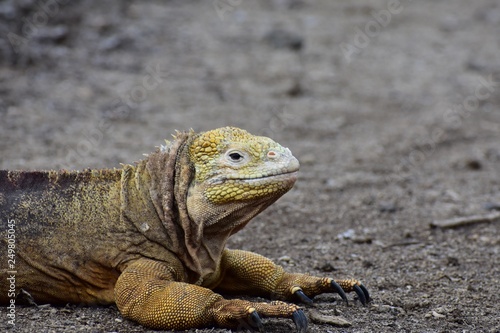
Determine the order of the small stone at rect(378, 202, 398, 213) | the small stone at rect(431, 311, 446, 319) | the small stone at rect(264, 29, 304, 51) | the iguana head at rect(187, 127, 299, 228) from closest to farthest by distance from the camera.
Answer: the iguana head at rect(187, 127, 299, 228), the small stone at rect(431, 311, 446, 319), the small stone at rect(378, 202, 398, 213), the small stone at rect(264, 29, 304, 51)

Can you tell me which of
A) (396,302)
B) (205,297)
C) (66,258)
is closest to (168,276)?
(205,297)

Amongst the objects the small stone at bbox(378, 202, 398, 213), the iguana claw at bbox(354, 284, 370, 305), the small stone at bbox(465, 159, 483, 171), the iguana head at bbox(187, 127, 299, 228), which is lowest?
the small stone at bbox(465, 159, 483, 171)

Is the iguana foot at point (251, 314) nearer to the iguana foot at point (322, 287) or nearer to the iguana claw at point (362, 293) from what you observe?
the iguana foot at point (322, 287)

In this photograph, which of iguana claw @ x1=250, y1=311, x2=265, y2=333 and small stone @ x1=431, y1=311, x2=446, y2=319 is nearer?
iguana claw @ x1=250, y1=311, x2=265, y2=333

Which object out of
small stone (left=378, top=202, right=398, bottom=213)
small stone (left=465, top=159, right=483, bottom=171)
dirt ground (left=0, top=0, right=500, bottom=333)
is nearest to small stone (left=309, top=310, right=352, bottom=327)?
dirt ground (left=0, top=0, right=500, bottom=333)

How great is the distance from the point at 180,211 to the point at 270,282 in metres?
0.97

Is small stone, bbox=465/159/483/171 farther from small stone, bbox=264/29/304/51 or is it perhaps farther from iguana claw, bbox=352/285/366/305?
small stone, bbox=264/29/304/51

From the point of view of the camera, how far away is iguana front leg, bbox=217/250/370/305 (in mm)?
5457

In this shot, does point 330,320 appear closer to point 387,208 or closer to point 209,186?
point 209,186

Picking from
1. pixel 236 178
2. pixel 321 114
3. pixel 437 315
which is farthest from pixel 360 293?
pixel 321 114

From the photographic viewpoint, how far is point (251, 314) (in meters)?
4.55

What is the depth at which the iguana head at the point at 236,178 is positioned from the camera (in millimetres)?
4957

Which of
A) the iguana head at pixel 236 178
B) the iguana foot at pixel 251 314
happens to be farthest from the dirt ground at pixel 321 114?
the iguana head at pixel 236 178

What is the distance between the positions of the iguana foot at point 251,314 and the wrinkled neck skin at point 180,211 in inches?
24.3
